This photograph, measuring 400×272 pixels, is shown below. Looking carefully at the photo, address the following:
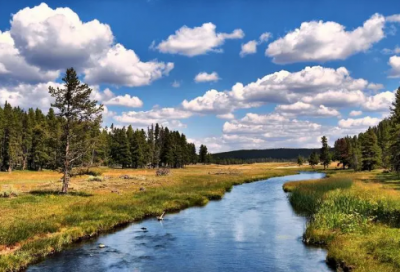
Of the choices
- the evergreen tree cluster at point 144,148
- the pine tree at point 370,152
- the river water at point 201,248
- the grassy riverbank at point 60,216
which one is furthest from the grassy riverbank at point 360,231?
the evergreen tree cluster at point 144,148

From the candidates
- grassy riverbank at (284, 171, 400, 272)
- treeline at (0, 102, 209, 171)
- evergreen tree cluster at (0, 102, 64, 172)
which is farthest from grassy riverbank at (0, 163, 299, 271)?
evergreen tree cluster at (0, 102, 64, 172)

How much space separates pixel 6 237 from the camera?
2241 cm

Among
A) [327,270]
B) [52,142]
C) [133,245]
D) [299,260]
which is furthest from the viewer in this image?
[52,142]

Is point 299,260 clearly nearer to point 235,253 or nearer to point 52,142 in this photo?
point 235,253

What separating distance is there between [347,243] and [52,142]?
112 feet

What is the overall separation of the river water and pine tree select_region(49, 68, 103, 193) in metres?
14.3

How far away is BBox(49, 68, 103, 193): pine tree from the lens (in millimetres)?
42000

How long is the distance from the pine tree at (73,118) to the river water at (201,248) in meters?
14.3

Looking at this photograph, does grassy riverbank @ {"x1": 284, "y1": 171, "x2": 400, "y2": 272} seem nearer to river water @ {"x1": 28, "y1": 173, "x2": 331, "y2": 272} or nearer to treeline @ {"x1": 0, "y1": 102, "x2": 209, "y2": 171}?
river water @ {"x1": 28, "y1": 173, "x2": 331, "y2": 272}

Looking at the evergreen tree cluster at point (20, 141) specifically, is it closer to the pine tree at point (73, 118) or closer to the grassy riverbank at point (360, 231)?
the pine tree at point (73, 118)

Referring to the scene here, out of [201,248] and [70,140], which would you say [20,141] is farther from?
[201,248]

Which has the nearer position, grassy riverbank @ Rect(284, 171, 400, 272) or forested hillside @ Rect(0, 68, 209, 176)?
grassy riverbank @ Rect(284, 171, 400, 272)

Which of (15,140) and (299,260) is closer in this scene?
(299,260)

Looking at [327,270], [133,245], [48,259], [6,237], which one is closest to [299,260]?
[327,270]
